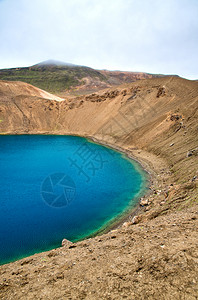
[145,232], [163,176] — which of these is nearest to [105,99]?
[163,176]

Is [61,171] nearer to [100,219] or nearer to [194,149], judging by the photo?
[100,219]

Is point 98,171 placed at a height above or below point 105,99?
below

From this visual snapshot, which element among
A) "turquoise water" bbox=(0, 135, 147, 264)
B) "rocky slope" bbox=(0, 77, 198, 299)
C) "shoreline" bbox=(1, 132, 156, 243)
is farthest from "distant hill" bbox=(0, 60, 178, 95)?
"turquoise water" bbox=(0, 135, 147, 264)

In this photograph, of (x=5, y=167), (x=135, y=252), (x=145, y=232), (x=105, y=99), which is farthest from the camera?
(x=105, y=99)

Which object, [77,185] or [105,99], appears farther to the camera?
[105,99]

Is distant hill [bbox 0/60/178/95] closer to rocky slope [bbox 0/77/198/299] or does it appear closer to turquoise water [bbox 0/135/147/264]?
rocky slope [bbox 0/77/198/299]

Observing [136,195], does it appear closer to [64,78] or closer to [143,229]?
[143,229]

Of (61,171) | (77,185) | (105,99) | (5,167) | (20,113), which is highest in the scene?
(20,113)

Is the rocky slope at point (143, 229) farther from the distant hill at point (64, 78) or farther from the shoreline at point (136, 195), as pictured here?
the distant hill at point (64, 78)
